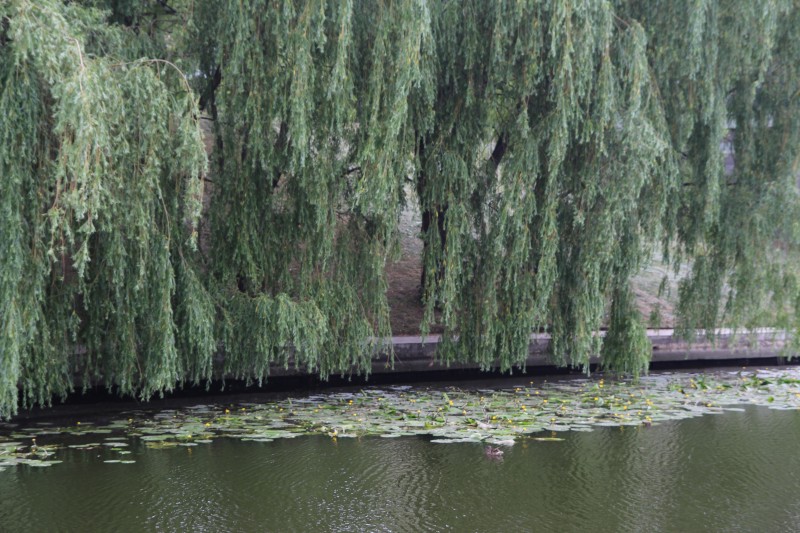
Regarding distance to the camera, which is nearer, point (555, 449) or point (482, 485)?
point (482, 485)

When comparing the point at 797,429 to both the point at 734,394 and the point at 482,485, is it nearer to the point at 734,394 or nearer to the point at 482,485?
the point at 734,394

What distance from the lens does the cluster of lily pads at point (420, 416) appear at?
8.78 meters

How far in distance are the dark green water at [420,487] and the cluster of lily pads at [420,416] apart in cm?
23

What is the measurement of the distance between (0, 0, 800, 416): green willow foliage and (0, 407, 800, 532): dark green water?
4.91 ft

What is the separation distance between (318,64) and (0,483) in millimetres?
5240

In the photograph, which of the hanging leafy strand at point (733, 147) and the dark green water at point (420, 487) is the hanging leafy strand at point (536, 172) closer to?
the hanging leafy strand at point (733, 147)

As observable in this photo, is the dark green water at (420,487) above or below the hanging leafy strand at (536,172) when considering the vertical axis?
below

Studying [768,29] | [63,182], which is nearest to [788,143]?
[768,29]

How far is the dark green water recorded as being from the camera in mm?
6320

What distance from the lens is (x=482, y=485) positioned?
23.9 ft

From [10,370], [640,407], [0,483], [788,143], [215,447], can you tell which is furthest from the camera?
[788,143]

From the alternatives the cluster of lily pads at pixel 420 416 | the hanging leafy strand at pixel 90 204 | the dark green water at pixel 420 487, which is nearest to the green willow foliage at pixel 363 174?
the hanging leafy strand at pixel 90 204

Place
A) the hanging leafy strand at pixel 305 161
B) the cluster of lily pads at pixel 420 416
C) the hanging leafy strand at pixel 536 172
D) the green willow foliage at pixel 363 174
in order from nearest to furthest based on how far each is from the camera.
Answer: the green willow foliage at pixel 363 174 < the cluster of lily pads at pixel 420 416 < the hanging leafy strand at pixel 305 161 < the hanging leafy strand at pixel 536 172

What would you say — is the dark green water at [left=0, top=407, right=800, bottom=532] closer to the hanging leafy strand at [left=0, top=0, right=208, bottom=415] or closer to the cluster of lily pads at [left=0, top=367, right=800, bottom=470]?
the cluster of lily pads at [left=0, top=367, right=800, bottom=470]
